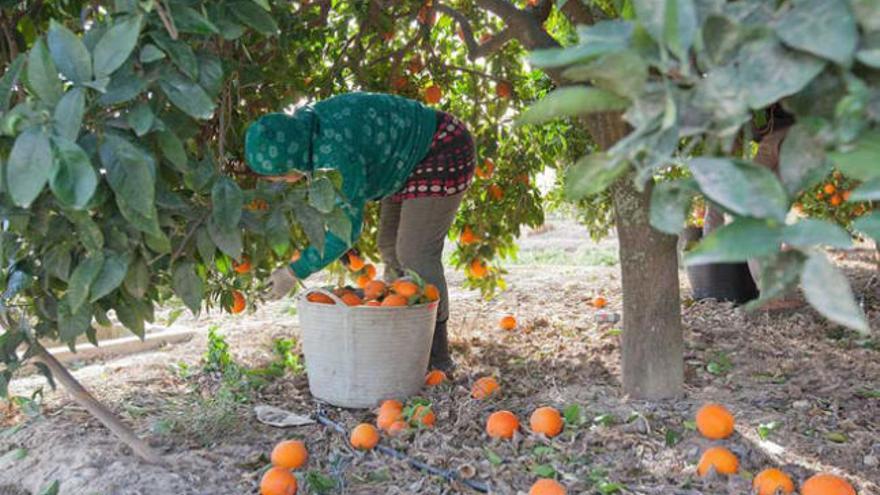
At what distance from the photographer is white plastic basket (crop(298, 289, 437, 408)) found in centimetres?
287

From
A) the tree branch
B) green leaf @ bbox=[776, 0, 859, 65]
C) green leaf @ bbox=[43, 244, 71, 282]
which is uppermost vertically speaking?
the tree branch

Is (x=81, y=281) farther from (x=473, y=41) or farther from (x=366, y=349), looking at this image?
(x=473, y=41)

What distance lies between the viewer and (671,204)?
28.6 inches

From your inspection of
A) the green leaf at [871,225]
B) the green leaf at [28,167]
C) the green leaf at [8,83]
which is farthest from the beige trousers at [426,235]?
the green leaf at [871,225]

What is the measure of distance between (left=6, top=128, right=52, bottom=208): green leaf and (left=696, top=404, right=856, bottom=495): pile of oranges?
1.69 meters

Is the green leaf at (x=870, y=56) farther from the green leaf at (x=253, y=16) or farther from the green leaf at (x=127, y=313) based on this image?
the green leaf at (x=127, y=313)

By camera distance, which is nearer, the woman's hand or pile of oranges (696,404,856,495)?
pile of oranges (696,404,856,495)

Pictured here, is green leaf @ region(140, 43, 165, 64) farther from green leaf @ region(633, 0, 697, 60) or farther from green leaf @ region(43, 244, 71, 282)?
green leaf @ region(633, 0, 697, 60)

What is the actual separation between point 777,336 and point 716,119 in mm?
3222

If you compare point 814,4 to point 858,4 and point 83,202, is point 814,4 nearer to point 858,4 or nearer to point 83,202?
point 858,4

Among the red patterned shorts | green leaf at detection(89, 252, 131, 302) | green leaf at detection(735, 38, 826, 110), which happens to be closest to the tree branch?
the red patterned shorts

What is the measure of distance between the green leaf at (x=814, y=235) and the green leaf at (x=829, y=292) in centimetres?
2

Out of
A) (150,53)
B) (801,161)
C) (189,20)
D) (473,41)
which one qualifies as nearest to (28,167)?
(150,53)

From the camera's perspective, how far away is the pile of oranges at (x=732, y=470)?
1.82m
